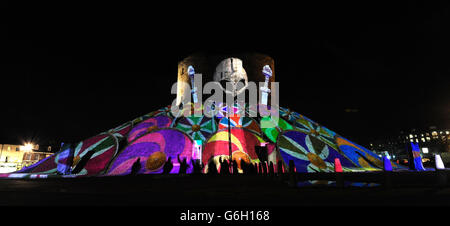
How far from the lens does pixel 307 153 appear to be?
19.4m

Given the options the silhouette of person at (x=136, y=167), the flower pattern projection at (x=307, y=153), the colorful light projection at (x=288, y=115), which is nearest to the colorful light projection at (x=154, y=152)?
the silhouette of person at (x=136, y=167)

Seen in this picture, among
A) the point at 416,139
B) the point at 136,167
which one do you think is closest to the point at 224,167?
the point at 136,167

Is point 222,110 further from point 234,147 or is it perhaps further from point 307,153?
point 307,153

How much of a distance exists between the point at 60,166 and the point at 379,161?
1201 inches

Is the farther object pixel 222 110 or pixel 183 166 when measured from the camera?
pixel 222 110

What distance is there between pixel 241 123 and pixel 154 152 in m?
8.94

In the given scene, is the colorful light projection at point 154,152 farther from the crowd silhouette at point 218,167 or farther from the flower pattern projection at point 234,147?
the flower pattern projection at point 234,147

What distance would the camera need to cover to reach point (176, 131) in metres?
20.8

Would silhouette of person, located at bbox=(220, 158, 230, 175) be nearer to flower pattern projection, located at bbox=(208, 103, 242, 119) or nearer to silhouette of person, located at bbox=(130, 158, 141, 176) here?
silhouette of person, located at bbox=(130, 158, 141, 176)

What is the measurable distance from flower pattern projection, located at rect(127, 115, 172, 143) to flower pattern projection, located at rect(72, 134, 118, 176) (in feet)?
5.70

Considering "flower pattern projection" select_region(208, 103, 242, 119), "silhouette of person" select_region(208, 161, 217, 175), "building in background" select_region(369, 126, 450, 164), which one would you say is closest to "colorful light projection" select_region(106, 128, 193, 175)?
"silhouette of person" select_region(208, 161, 217, 175)

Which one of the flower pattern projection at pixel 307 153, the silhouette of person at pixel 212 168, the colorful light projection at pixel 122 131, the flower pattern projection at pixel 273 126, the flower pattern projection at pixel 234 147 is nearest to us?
the silhouette of person at pixel 212 168

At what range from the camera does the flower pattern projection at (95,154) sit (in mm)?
17609
